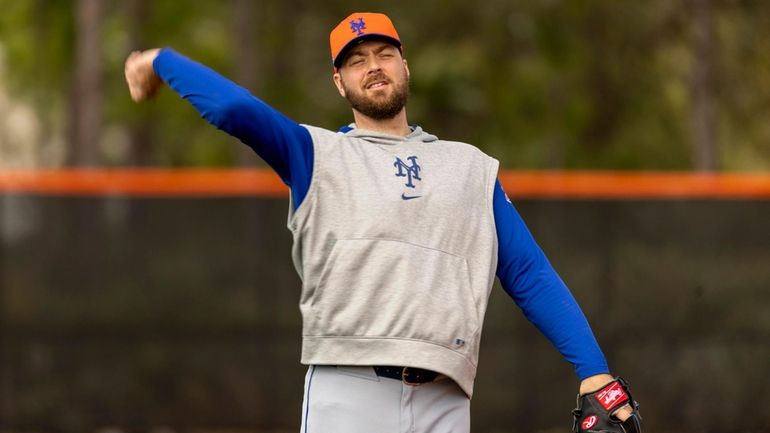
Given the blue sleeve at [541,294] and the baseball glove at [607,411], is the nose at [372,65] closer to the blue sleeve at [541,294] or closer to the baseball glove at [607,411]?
the blue sleeve at [541,294]

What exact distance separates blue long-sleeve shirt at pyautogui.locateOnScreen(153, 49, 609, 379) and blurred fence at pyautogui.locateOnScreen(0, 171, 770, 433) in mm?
4782

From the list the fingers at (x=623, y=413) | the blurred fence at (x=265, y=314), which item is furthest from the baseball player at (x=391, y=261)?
the blurred fence at (x=265, y=314)

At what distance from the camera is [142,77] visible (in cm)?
329

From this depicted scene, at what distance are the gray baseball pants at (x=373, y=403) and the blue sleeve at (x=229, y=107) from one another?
24.0 inches

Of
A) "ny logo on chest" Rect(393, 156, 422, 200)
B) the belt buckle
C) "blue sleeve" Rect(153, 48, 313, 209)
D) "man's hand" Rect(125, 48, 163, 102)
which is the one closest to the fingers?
the belt buckle

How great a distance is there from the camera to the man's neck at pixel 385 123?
3.63 meters

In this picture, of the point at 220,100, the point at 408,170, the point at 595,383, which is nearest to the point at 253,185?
the point at 408,170

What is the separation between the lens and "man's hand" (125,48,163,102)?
3281 mm

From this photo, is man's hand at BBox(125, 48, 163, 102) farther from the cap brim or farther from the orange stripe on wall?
the orange stripe on wall

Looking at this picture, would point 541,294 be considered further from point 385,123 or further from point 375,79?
point 375,79

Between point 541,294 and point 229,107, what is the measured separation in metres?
1.00

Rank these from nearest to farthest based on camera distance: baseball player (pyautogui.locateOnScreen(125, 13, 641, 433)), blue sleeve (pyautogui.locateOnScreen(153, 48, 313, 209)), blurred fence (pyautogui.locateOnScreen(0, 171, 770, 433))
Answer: blue sleeve (pyautogui.locateOnScreen(153, 48, 313, 209)), baseball player (pyautogui.locateOnScreen(125, 13, 641, 433)), blurred fence (pyautogui.locateOnScreen(0, 171, 770, 433))

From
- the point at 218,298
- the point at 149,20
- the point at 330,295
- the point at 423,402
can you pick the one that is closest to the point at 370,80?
the point at 330,295

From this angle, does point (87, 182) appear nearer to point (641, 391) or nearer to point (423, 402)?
point (641, 391)
